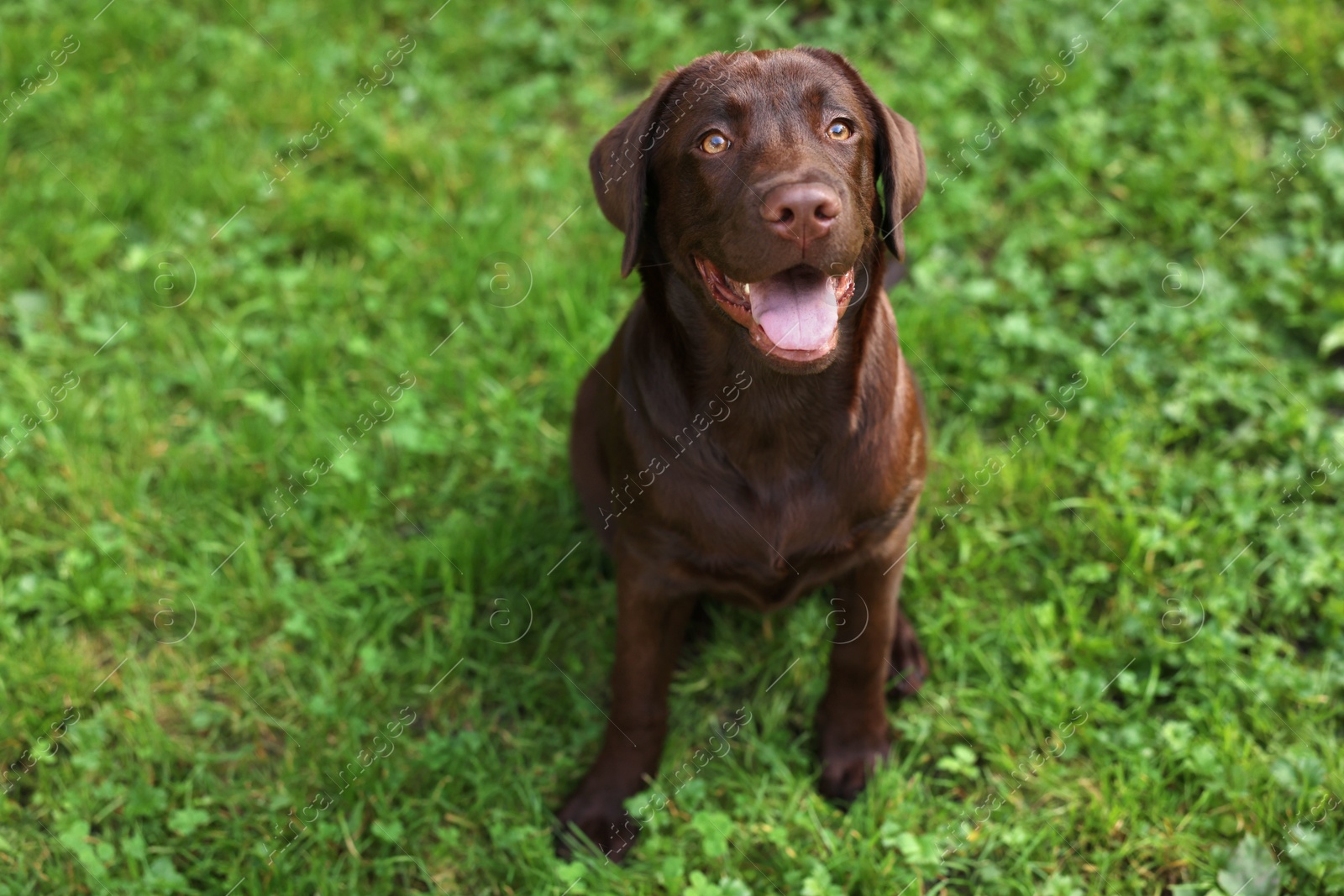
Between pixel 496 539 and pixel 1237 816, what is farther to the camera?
pixel 496 539

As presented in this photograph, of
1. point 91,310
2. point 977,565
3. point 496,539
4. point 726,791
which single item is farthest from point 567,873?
point 91,310

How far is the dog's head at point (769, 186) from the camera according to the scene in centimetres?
220

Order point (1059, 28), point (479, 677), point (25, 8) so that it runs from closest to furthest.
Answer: point (479, 677) < point (1059, 28) < point (25, 8)

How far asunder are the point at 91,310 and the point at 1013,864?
11.0 ft

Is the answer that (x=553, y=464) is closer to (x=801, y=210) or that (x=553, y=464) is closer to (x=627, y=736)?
(x=627, y=736)

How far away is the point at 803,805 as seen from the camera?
9.68 feet

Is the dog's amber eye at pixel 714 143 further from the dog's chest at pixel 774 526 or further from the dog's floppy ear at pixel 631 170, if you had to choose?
the dog's chest at pixel 774 526

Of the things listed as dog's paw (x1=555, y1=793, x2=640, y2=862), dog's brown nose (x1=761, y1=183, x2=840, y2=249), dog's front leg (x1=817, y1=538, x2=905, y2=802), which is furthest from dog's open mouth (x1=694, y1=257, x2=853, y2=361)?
dog's paw (x1=555, y1=793, x2=640, y2=862)

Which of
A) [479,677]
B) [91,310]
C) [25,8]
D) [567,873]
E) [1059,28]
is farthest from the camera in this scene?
[25,8]

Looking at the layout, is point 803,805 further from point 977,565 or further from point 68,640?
point 68,640

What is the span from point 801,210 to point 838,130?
1.16 ft

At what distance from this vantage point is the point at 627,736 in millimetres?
2932

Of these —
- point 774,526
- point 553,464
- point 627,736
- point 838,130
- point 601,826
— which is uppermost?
point 838,130

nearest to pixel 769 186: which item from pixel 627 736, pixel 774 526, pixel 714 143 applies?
pixel 714 143
